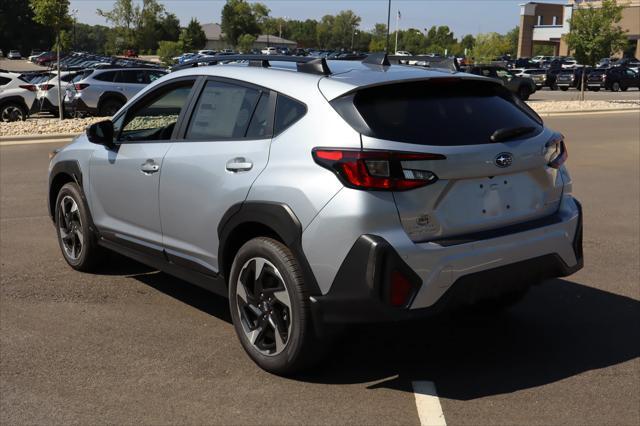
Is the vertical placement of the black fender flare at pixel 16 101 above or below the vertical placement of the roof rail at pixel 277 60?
below

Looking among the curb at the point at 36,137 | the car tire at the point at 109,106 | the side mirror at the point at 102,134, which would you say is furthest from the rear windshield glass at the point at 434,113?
the car tire at the point at 109,106

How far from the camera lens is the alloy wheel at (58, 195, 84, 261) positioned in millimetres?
6242

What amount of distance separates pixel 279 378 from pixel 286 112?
1.53 m

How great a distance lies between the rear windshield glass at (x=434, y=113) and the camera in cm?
396

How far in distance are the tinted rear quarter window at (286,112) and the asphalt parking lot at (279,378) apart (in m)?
1.28

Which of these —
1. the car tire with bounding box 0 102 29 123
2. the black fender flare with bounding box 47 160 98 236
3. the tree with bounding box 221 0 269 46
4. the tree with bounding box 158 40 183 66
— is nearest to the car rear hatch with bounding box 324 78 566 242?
the black fender flare with bounding box 47 160 98 236

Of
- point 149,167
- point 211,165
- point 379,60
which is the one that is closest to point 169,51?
point 149,167

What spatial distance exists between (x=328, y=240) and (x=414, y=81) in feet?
3.47

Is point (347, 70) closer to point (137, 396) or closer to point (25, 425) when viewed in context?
point (137, 396)

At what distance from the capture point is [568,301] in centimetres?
570

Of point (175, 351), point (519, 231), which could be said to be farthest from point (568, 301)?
point (175, 351)

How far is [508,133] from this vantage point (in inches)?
167

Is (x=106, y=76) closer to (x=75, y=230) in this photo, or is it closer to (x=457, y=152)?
(x=75, y=230)

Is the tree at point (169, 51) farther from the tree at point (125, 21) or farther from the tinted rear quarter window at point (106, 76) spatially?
the tinted rear quarter window at point (106, 76)
